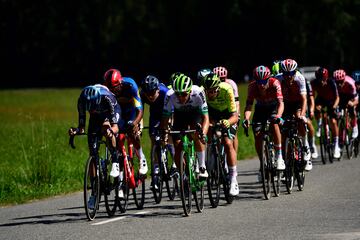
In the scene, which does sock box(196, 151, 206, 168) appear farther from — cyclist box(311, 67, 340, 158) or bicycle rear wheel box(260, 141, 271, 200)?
cyclist box(311, 67, 340, 158)

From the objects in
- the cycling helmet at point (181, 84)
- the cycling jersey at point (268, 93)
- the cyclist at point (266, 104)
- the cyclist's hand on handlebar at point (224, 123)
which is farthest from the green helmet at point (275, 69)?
the cycling helmet at point (181, 84)

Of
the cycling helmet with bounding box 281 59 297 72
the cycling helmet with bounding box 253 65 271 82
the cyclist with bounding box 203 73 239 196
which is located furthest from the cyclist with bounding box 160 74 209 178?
the cycling helmet with bounding box 281 59 297 72

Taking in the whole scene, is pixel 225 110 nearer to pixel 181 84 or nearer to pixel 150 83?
pixel 150 83

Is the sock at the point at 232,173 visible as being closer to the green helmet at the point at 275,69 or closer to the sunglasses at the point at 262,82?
the sunglasses at the point at 262,82

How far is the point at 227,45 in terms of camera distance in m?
84.3

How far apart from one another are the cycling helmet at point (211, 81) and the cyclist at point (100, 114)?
140 cm

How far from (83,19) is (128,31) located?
17.0 feet

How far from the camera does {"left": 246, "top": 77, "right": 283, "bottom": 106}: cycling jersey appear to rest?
15477 millimetres

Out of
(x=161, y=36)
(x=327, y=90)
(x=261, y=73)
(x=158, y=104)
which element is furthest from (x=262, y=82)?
(x=161, y=36)

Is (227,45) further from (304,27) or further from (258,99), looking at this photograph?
(258,99)

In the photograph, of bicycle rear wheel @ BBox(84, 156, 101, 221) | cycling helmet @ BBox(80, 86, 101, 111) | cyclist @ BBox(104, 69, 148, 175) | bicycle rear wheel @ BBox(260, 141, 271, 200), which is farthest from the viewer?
bicycle rear wheel @ BBox(260, 141, 271, 200)

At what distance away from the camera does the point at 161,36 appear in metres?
91.7

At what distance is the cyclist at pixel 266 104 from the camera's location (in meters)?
15.1

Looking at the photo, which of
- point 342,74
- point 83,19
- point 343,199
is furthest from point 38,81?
point 343,199
